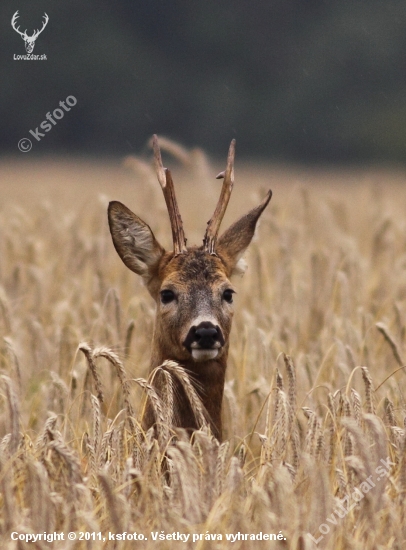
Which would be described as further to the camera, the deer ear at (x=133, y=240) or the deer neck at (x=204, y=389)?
the deer ear at (x=133, y=240)

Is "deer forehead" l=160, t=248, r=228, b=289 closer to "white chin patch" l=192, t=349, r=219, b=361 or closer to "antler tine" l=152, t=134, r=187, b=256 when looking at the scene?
"antler tine" l=152, t=134, r=187, b=256

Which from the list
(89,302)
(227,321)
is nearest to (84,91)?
(89,302)

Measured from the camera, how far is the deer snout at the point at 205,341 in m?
5.86

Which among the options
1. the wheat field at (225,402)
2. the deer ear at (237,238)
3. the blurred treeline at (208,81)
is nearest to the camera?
the wheat field at (225,402)

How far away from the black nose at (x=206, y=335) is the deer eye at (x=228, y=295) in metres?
0.48

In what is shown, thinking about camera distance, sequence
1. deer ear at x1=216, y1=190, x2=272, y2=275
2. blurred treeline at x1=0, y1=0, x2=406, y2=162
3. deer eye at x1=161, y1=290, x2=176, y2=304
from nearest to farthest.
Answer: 1. deer eye at x1=161, y1=290, x2=176, y2=304
2. deer ear at x1=216, y1=190, x2=272, y2=275
3. blurred treeline at x1=0, y1=0, x2=406, y2=162

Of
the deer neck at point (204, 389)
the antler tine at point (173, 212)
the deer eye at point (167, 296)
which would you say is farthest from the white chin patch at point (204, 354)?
the antler tine at point (173, 212)

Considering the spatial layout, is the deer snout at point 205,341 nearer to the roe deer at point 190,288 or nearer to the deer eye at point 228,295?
the roe deer at point 190,288

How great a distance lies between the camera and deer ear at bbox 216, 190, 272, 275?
22.1ft

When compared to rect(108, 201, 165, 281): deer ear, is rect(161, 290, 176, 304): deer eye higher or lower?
lower

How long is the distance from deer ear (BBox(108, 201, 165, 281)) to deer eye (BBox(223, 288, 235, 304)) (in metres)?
0.53

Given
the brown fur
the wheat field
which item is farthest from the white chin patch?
the wheat field

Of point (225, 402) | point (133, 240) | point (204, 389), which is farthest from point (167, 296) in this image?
point (225, 402)

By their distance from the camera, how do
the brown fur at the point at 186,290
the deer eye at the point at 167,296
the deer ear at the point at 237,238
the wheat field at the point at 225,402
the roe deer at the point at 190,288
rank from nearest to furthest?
the wheat field at the point at 225,402, the roe deer at the point at 190,288, the brown fur at the point at 186,290, the deer eye at the point at 167,296, the deer ear at the point at 237,238
